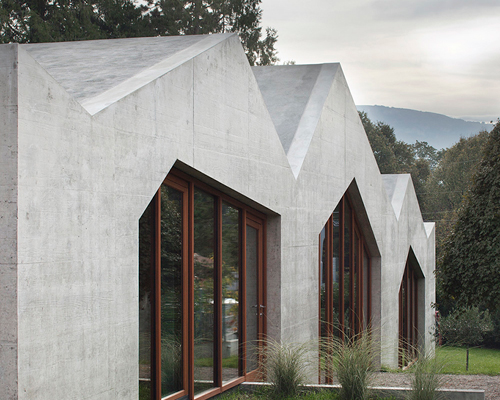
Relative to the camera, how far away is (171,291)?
653 cm

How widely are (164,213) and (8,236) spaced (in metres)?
2.45

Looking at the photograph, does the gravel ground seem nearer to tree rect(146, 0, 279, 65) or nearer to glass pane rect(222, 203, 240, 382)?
glass pane rect(222, 203, 240, 382)

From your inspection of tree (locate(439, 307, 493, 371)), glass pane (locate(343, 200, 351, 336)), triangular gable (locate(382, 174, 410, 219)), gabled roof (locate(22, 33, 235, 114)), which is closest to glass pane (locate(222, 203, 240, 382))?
gabled roof (locate(22, 33, 235, 114))

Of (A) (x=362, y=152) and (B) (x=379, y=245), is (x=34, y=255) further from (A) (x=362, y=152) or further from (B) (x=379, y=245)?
(B) (x=379, y=245)

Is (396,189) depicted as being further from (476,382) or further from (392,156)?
(392,156)

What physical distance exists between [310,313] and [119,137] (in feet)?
18.2

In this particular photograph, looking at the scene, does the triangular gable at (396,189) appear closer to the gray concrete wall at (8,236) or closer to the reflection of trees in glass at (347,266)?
the reflection of trees in glass at (347,266)

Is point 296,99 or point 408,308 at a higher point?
point 296,99

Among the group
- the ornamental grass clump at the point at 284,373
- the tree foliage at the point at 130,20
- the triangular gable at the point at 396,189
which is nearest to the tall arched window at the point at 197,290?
the ornamental grass clump at the point at 284,373

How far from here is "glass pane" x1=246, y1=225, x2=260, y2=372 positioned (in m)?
8.32

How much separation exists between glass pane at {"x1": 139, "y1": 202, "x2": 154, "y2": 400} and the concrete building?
2cm

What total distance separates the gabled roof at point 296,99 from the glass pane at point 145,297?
11.6ft

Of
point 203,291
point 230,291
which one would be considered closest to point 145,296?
point 203,291

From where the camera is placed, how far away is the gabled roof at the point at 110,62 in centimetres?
549
